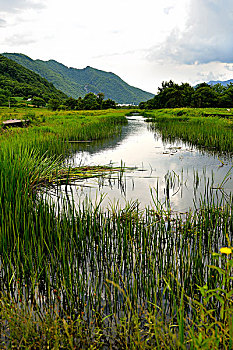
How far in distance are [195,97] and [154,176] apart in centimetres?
4627

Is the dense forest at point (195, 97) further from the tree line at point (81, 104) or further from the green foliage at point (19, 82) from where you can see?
the green foliage at point (19, 82)

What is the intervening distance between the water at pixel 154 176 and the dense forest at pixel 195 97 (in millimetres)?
37200

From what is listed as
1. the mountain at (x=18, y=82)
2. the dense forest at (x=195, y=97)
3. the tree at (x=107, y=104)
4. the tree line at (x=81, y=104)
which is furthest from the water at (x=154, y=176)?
the mountain at (x=18, y=82)

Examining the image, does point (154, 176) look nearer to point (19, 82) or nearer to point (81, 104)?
point (81, 104)

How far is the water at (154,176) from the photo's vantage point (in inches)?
235

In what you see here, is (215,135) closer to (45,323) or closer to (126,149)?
(126,149)

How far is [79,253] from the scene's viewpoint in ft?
10.6

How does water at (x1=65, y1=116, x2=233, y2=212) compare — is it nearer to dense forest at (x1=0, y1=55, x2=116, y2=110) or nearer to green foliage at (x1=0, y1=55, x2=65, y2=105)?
dense forest at (x1=0, y1=55, x2=116, y2=110)

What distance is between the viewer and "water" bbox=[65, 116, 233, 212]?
5965mm

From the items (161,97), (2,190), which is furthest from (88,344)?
(161,97)

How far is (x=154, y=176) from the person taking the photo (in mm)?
7895

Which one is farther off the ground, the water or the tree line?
the tree line

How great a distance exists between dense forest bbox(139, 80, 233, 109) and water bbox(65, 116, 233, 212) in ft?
122

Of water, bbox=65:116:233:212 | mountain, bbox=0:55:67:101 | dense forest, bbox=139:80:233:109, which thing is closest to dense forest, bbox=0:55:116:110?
mountain, bbox=0:55:67:101
